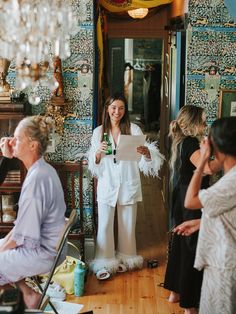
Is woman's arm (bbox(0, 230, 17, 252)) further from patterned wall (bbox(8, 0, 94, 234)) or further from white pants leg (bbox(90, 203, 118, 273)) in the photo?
patterned wall (bbox(8, 0, 94, 234))

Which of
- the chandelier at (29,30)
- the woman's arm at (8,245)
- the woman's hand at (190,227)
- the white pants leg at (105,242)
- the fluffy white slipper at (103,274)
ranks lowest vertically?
the fluffy white slipper at (103,274)

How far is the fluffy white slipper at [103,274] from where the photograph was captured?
4.36 m

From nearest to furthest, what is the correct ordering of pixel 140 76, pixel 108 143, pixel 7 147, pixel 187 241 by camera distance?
pixel 7 147 < pixel 187 241 < pixel 108 143 < pixel 140 76

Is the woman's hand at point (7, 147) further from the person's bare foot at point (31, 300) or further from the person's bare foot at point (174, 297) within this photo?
A: the person's bare foot at point (174, 297)

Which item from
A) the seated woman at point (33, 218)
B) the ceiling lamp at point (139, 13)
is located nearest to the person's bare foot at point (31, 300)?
the seated woman at point (33, 218)

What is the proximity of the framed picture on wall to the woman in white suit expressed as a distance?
2.27ft

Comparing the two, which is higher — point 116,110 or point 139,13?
point 139,13

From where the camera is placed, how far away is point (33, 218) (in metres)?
2.97

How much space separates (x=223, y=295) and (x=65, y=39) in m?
1.57

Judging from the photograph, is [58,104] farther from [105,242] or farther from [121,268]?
[121,268]

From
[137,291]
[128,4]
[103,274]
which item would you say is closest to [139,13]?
[128,4]

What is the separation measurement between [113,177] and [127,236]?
556 millimetres

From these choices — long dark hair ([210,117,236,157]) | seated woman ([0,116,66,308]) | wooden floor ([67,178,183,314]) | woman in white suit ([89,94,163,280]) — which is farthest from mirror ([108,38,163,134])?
long dark hair ([210,117,236,157])

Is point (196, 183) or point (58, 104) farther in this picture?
point (58, 104)
